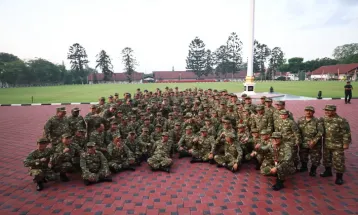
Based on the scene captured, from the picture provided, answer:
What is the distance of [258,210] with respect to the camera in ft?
12.5

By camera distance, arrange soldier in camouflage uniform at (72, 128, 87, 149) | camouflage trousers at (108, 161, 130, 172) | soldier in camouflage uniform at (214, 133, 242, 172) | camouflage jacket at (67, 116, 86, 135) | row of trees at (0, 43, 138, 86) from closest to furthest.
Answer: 1. camouflage trousers at (108, 161, 130, 172)
2. soldier in camouflage uniform at (214, 133, 242, 172)
3. soldier in camouflage uniform at (72, 128, 87, 149)
4. camouflage jacket at (67, 116, 86, 135)
5. row of trees at (0, 43, 138, 86)

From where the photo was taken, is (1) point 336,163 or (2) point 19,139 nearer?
(1) point 336,163

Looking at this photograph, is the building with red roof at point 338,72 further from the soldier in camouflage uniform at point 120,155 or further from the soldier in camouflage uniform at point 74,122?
the soldier in camouflage uniform at point 74,122

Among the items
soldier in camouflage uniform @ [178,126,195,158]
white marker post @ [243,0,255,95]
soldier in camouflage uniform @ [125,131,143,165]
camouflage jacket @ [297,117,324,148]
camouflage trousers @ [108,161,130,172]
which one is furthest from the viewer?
white marker post @ [243,0,255,95]

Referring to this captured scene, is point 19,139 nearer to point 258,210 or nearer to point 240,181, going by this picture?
point 240,181

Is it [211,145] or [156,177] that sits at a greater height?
[211,145]

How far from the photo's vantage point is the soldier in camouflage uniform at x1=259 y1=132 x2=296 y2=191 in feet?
14.8

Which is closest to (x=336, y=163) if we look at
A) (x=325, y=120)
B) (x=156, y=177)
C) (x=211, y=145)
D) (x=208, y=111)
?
(x=325, y=120)

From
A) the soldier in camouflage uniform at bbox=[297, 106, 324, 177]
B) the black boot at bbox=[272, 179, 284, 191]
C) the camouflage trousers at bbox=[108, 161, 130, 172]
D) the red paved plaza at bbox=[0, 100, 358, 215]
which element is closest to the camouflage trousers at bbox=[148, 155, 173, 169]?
the red paved plaza at bbox=[0, 100, 358, 215]

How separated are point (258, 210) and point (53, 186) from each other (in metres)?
4.27

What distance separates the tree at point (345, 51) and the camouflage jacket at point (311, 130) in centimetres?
10834

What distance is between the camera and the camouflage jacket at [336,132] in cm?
464

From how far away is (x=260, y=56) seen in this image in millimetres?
71500

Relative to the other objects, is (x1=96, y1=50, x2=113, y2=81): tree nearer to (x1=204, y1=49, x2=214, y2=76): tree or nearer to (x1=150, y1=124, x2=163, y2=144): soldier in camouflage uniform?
(x1=204, y1=49, x2=214, y2=76): tree
